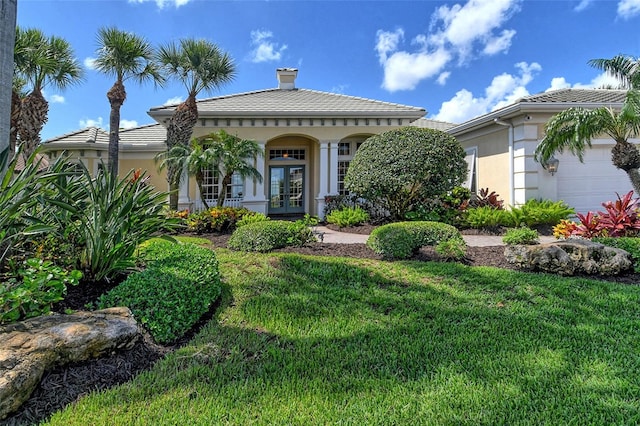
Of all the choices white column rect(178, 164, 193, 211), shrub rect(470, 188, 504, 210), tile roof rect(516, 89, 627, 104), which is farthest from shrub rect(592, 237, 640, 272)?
white column rect(178, 164, 193, 211)

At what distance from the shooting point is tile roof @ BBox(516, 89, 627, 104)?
10617 mm

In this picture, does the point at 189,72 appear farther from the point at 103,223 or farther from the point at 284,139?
the point at 103,223

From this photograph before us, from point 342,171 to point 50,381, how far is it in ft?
43.6

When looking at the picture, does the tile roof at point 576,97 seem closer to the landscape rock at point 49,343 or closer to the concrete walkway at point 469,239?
the concrete walkway at point 469,239

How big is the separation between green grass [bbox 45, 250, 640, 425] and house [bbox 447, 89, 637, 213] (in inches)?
283

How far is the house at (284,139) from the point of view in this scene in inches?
519

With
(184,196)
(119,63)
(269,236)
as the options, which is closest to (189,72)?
(119,63)

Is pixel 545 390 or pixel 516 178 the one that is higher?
pixel 516 178

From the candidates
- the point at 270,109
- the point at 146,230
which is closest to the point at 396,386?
the point at 146,230

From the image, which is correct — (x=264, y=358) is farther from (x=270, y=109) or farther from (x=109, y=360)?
(x=270, y=109)

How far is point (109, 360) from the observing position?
2.56 meters

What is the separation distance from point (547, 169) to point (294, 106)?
939 centimetres

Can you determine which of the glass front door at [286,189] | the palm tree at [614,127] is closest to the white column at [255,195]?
the glass front door at [286,189]

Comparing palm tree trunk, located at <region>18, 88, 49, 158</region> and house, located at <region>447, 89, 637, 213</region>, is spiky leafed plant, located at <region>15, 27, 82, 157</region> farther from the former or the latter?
house, located at <region>447, 89, 637, 213</region>
